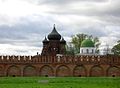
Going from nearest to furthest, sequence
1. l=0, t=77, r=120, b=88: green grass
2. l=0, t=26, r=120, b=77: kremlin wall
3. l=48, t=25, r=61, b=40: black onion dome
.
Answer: l=0, t=77, r=120, b=88: green grass < l=0, t=26, r=120, b=77: kremlin wall < l=48, t=25, r=61, b=40: black onion dome

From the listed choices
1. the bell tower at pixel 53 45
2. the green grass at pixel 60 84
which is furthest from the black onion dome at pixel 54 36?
the green grass at pixel 60 84

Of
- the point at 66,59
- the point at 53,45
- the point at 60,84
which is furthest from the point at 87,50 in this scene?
the point at 60,84

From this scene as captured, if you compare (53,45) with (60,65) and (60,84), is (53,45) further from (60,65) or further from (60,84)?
(60,84)

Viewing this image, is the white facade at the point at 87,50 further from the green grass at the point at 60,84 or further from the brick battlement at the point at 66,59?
the green grass at the point at 60,84

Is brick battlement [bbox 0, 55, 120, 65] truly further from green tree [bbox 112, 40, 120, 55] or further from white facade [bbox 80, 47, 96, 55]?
green tree [bbox 112, 40, 120, 55]

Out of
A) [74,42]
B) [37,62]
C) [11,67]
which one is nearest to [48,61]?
[37,62]

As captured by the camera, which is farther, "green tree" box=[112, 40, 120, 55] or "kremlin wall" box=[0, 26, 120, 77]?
"green tree" box=[112, 40, 120, 55]

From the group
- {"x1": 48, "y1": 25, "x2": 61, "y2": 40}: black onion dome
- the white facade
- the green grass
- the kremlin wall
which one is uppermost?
{"x1": 48, "y1": 25, "x2": 61, "y2": 40}: black onion dome

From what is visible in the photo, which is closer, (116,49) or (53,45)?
(53,45)

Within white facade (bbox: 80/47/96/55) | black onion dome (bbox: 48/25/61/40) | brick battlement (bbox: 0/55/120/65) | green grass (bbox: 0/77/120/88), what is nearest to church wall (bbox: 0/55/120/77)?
brick battlement (bbox: 0/55/120/65)

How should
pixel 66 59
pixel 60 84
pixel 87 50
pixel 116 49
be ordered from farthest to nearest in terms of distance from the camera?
1. pixel 116 49
2. pixel 87 50
3. pixel 66 59
4. pixel 60 84

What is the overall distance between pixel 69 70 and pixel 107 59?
4684 mm

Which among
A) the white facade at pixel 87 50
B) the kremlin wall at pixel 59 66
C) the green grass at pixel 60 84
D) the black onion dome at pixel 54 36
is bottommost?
the green grass at pixel 60 84

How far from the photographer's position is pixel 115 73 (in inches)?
1859
